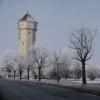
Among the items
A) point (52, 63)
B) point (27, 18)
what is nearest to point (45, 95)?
point (52, 63)

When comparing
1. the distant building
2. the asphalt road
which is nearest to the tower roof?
the distant building

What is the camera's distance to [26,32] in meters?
174

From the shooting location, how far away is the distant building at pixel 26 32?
546ft

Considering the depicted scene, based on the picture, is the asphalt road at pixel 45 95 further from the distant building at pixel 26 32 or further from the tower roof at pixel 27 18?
the tower roof at pixel 27 18

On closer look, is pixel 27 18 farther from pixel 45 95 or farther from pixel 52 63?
pixel 45 95

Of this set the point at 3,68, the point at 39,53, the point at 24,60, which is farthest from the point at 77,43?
the point at 3,68

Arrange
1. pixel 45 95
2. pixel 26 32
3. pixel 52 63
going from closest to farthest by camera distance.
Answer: pixel 45 95 → pixel 52 63 → pixel 26 32

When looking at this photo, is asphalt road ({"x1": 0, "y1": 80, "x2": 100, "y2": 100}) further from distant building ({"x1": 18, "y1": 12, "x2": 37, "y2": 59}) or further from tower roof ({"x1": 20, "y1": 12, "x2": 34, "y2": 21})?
tower roof ({"x1": 20, "y1": 12, "x2": 34, "y2": 21})

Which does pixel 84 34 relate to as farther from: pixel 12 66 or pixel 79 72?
pixel 12 66

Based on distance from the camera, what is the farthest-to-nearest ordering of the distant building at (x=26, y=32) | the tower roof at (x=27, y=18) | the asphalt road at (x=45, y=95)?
the tower roof at (x=27, y=18) → the distant building at (x=26, y=32) → the asphalt road at (x=45, y=95)

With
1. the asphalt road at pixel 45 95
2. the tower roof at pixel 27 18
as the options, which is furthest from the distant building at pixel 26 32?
the asphalt road at pixel 45 95

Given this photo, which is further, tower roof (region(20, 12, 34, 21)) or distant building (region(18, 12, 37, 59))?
tower roof (region(20, 12, 34, 21))

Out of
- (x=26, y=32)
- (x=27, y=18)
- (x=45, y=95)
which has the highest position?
→ (x=27, y=18)

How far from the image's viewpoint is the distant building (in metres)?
166
